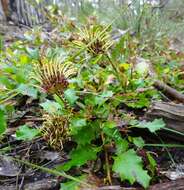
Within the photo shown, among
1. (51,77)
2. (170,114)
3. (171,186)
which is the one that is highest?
(51,77)

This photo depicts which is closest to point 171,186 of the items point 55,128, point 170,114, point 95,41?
point 170,114

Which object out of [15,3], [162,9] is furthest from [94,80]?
[15,3]

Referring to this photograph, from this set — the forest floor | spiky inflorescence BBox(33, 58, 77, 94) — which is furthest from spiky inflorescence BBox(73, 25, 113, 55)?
the forest floor

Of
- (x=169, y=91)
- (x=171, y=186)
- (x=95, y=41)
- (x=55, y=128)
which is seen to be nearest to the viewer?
(x=171, y=186)

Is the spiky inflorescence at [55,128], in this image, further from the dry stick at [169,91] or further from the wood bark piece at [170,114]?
the dry stick at [169,91]

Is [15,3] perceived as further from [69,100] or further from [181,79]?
[69,100]

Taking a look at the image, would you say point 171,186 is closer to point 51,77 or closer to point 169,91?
point 51,77

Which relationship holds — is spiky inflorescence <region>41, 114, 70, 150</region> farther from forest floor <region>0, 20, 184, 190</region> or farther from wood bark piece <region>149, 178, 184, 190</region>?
wood bark piece <region>149, 178, 184, 190</region>
